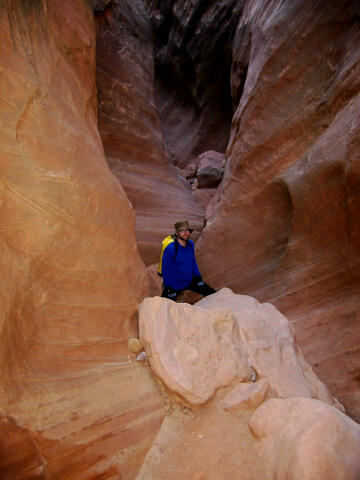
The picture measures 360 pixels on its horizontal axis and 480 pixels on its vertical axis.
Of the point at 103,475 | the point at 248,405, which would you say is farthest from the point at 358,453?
the point at 103,475

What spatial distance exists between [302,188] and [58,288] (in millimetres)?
3670

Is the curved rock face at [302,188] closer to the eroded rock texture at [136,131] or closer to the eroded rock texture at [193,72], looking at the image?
the eroded rock texture at [136,131]

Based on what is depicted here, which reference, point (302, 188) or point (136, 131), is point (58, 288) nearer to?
point (302, 188)

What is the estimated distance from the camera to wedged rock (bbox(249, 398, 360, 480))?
1.53 m

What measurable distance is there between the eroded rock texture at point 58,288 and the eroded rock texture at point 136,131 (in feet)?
10.8

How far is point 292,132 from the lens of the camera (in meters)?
5.01

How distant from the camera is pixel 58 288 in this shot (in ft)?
7.85

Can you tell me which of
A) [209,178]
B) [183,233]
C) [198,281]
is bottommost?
[198,281]

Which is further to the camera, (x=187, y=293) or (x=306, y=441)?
(x=187, y=293)

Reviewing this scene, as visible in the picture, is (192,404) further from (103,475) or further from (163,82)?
(163,82)

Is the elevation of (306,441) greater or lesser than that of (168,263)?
lesser

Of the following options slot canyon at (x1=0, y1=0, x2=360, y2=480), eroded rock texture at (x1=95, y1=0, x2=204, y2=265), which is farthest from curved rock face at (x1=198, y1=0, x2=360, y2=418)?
eroded rock texture at (x1=95, y1=0, x2=204, y2=265)

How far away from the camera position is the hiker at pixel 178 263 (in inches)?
180

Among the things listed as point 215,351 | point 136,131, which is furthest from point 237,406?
point 136,131
